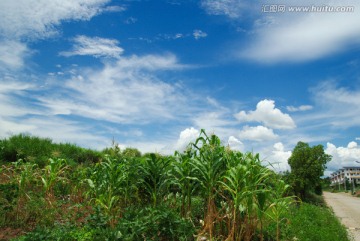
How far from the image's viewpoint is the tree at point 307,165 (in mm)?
23703

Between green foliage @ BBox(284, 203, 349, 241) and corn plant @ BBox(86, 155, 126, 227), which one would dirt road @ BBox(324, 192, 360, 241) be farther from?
corn plant @ BBox(86, 155, 126, 227)

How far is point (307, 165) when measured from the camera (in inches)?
958

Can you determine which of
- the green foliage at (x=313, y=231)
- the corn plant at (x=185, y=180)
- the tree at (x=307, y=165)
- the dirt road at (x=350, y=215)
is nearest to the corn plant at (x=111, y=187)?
the corn plant at (x=185, y=180)

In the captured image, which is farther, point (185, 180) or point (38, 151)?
point (38, 151)

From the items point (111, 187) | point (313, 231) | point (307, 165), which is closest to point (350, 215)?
point (307, 165)

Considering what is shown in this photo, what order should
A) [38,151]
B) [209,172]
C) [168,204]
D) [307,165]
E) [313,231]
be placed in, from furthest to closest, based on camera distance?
[307,165]
[38,151]
[313,231]
[168,204]
[209,172]

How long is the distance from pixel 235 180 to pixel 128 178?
7.10ft

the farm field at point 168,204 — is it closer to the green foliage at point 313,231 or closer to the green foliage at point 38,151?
the green foliage at point 313,231

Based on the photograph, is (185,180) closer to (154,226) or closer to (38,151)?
(154,226)

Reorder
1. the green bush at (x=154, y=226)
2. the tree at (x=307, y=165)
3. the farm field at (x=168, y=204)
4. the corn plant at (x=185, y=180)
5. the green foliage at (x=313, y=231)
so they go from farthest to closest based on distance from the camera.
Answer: the tree at (x=307, y=165) < the green foliage at (x=313, y=231) < the corn plant at (x=185, y=180) < the farm field at (x=168, y=204) < the green bush at (x=154, y=226)

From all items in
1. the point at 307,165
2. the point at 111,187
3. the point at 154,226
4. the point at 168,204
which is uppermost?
the point at 307,165

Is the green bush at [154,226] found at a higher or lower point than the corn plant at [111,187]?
lower

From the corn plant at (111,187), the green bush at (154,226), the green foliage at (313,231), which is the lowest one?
the green foliage at (313,231)

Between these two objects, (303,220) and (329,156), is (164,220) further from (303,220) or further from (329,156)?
(329,156)
